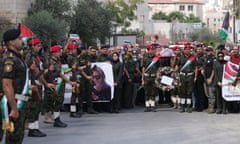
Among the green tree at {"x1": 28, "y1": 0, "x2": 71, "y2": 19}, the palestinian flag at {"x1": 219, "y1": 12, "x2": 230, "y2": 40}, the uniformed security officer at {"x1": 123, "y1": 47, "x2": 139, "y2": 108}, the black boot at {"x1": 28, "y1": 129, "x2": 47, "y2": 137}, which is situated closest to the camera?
the black boot at {"x1": 28, "y1": 129, "x2": 47, "y2": 137}

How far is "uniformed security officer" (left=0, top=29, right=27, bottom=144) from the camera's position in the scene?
7.60 metres

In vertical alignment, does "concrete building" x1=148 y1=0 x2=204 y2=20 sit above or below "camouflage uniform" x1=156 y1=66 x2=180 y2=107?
above

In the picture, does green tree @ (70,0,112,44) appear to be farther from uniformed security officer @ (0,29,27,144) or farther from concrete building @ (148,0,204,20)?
concrete building @ (148,0,204,20)

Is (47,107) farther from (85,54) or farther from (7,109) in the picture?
(7,109)

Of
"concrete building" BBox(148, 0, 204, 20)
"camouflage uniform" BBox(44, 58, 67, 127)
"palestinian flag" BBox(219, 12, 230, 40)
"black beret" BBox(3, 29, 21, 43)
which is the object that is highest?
"concrete building" BBox(148, 0, 204, 20)

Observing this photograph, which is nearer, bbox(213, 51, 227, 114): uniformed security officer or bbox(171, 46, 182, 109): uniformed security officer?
bbox(213, 51, 227, 114): uniformed security officer

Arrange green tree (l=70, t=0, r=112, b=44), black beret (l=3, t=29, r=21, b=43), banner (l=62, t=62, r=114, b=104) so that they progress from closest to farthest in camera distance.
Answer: black beret (l=3, t=29, r=21, b=43) → banner (l=62, t=62, r=114, b=104) → green tree (l=70, t=0, r=112, b=44)

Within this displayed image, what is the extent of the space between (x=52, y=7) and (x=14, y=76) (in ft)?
133

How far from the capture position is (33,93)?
883 centimetres

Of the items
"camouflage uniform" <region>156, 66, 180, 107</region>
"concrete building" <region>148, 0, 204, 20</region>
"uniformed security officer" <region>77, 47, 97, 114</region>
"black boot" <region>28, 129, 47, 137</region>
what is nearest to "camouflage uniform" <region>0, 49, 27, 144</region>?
"black boot" <region>28, 129, 47, 137</region>

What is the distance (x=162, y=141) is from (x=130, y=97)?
284 inches

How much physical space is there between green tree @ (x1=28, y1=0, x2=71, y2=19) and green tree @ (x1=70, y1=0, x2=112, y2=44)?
3175mm

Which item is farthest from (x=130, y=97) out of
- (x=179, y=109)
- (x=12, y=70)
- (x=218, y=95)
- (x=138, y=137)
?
(x=12, y=70)

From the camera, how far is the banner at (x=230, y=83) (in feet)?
53.7
